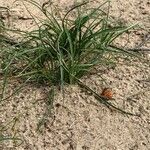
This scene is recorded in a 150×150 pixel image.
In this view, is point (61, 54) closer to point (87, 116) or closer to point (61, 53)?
point (61, 53)

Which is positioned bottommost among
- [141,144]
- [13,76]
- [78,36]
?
[141,144]

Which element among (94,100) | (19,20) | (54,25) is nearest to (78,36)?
(54,25)

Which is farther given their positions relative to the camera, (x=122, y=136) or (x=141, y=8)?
(x=141, y=8)

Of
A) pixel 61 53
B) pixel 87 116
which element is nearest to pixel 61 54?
pixel 61 53

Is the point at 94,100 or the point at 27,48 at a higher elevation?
the point at 27,48

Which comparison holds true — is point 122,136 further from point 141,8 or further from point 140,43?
point 141,8

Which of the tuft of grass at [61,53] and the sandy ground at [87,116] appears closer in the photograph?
the sandy ground at [87,116]

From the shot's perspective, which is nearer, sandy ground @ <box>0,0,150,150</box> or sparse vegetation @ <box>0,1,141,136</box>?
sandy ground @ <box>0,0,150,150</box>

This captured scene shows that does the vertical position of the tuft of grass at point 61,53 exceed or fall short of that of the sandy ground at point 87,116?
it exceeds it
